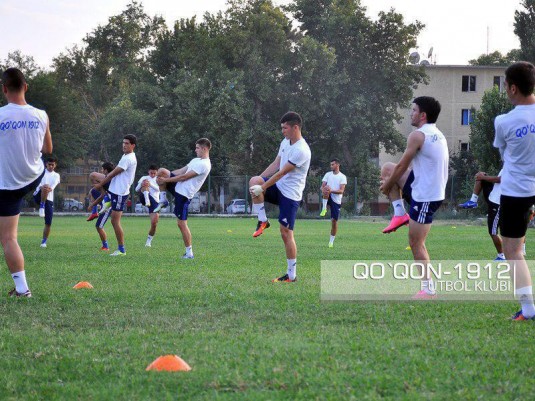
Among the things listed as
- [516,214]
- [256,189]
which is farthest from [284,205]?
[516,214]

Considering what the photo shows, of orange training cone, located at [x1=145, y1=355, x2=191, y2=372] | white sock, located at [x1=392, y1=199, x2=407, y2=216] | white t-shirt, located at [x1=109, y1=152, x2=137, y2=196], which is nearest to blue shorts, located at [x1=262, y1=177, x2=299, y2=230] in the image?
white sock, located at [x1=392, y1=199, x2=407, y2=216]

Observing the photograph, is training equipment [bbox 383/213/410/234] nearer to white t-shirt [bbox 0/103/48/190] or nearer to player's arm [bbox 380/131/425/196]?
player's arm [bbox 380/131/425/196]

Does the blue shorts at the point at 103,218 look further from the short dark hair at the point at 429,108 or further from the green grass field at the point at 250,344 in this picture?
the short dark hair at the point at 429,108

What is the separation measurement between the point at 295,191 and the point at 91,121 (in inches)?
2969

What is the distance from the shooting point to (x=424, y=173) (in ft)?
28.7

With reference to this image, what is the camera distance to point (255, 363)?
17.1 feet

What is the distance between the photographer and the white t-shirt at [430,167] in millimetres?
8656

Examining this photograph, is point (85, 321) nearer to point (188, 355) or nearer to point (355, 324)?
point (188, 355)

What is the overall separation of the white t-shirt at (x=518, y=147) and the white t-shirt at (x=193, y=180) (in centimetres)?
933

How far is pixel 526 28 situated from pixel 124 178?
4556 cm

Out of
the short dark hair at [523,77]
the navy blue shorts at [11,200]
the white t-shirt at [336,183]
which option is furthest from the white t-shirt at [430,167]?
the white t-shirt at [336,183]

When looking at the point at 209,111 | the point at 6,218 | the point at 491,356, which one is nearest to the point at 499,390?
the point at 491,356

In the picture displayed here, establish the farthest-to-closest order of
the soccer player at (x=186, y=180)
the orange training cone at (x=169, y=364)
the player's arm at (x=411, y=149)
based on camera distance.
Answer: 1. the soccer player at (x=186, y=180)
2. the player's arm at (x=411, y=149)
3. the orange training cone at (x=169, y=364)

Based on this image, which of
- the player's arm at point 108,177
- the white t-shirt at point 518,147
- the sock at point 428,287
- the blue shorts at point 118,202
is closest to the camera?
the white t-shirt at point 518,147
